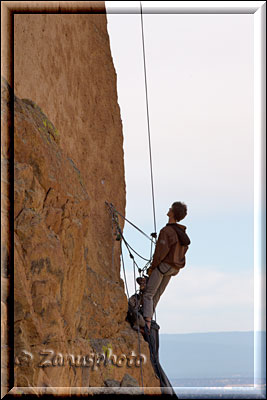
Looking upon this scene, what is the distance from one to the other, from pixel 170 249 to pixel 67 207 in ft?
7.22

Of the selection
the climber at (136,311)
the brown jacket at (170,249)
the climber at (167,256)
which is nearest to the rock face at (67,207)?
the climber at (136,311)

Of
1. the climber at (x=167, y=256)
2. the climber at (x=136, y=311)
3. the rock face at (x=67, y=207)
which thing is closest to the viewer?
the rock face at (x=67, y=207)

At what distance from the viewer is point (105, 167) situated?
713 cm

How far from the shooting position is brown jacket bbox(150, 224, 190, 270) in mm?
5902

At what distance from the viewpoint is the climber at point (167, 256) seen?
19.2 ft

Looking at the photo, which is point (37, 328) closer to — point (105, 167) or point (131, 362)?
point (131, 362)

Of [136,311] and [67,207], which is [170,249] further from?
[67,207]

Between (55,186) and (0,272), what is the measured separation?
0.85m

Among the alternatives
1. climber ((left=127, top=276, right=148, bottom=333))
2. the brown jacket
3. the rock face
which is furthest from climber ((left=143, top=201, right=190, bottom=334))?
the rock face

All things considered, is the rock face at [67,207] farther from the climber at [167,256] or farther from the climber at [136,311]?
the climber at [167,256]

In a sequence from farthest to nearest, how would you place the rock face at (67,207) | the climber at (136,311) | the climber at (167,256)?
the climber at (136,311), the climber at (167,256), the rock face at (67,207)

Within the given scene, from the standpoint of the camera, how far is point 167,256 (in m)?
6.05

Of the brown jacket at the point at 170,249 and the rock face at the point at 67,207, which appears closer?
the rock face at the point at 67,207

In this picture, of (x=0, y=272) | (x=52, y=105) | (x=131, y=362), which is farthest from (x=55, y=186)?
(x=131, y=362)
